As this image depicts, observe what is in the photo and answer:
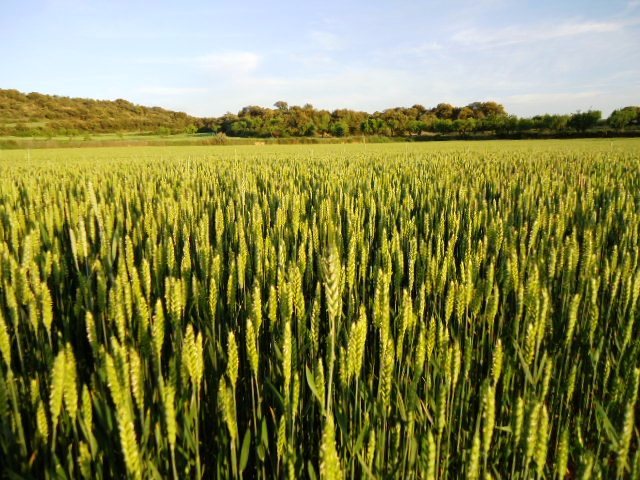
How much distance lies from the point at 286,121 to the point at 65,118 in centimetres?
2809

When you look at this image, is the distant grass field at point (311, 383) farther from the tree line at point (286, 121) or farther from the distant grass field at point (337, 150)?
the tree line at point (286, 121)

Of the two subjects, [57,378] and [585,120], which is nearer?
[57,378]

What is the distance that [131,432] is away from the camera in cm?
60

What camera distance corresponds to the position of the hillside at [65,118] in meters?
45.6

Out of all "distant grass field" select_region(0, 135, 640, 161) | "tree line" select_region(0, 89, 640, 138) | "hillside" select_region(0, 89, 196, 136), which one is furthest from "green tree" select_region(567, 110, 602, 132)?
"hillside" select_region(0, 89, 196, 136)

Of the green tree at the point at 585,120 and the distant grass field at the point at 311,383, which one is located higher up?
the green tree at the point at 585,120

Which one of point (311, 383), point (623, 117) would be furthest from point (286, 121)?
point (311, 383)

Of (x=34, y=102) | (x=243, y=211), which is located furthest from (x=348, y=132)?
(x=243, y=211)

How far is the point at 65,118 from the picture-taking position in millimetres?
50438

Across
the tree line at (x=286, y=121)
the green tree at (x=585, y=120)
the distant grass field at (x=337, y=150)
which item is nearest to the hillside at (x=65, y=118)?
the tree line at (x=286, y=121)

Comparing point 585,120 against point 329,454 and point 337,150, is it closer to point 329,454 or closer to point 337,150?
point 337,150

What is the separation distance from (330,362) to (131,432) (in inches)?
14.3

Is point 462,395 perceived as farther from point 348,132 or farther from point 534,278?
point 348,132

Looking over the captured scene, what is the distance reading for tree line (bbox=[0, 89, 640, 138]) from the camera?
147ft
